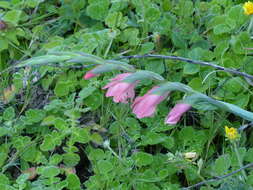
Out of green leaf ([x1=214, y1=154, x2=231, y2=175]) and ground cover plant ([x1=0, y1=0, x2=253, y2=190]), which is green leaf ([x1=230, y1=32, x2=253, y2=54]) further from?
green leaf ([x1=214, y1=154, x2=231, y2=175])

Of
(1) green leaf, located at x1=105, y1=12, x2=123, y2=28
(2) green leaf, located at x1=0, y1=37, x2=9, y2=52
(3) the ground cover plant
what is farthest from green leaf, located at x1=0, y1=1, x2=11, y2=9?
(1) green leaf, located at x1=105, y1=12, x2=123, y2=28

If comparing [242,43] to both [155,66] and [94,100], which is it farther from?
[94,100]

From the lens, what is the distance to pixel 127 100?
4.69ft

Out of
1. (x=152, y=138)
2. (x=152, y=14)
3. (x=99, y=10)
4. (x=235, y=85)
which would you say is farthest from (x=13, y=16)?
(x=235, y=85)

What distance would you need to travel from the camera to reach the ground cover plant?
1692 mm

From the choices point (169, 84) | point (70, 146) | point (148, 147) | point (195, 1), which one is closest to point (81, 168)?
point (70, 146)

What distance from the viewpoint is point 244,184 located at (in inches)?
59.0

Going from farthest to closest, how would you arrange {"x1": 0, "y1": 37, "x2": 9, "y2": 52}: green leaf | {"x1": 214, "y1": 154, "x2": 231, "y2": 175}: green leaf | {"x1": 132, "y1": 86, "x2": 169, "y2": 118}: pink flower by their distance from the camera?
1. {"x1": 0, "y1": 37, "x2": 9, "y2": 52}: green leaf
2. {"x1": 214, "y1": 154, "x2": 231, "y2": 175}: green leaf
3. {"x1": 132, "y1": 86, "x2": 169, "y2": 118}: pink flower

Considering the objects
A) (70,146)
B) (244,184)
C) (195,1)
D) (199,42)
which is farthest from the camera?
(195,1)

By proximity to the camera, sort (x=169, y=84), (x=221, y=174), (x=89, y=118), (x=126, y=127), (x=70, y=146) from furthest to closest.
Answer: (x=89, y=118)
(x=126, y=127)
(x=70, y=146)
(x=221, y=174)
(x=169, y=84)

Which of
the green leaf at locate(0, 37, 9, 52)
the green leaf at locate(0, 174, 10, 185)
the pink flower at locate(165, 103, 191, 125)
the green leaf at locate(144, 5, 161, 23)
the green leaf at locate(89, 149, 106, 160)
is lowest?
the green leaf at locate(0, 174, 10, 185)

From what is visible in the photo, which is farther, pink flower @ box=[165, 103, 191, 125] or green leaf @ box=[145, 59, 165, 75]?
green leaf @ box=[145, 59, 165, 75]

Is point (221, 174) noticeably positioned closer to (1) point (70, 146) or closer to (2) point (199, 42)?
(1) point (70, 146)

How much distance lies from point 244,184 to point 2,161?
2.87ft
